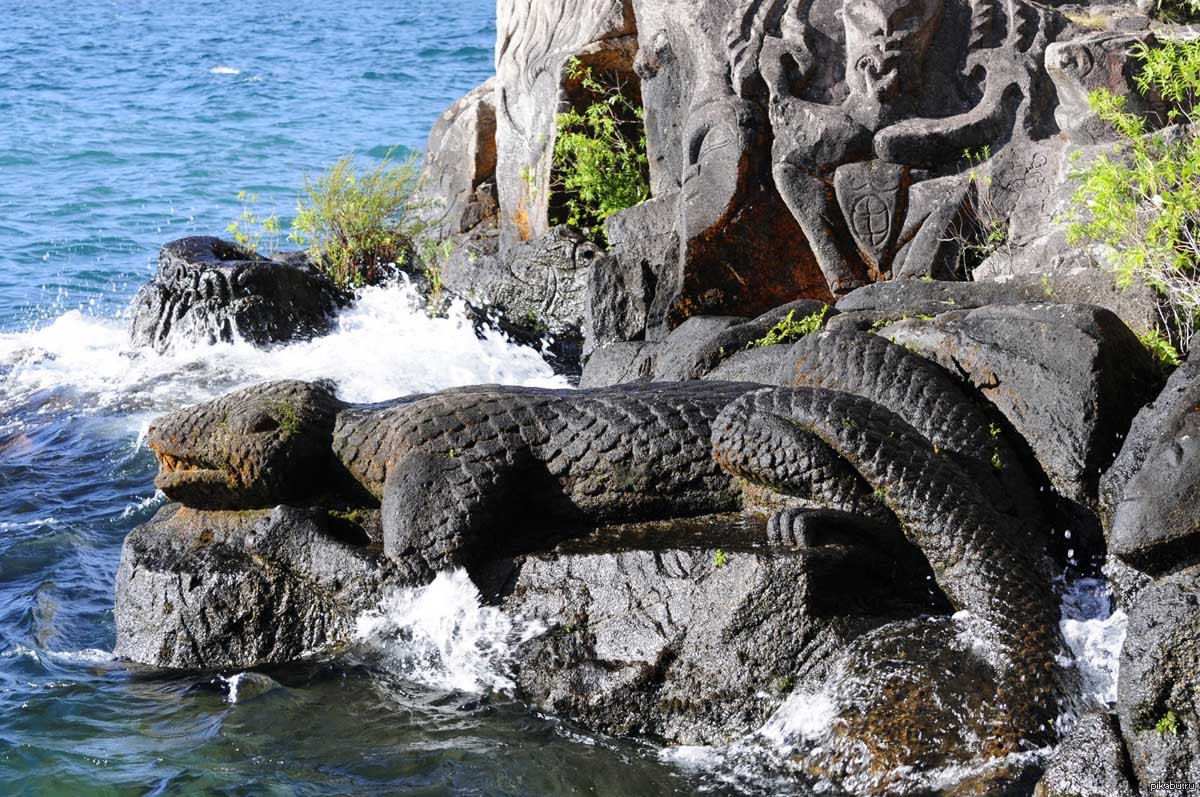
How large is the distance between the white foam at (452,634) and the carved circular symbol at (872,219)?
4159mm

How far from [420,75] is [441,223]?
1597 centimetres

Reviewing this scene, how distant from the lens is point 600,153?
36.9ft

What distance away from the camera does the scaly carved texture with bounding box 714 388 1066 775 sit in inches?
192

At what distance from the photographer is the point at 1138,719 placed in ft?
14.7

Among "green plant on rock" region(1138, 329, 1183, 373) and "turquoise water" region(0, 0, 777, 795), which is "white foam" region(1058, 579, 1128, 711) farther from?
"turquoise water" region(0, 0, 777, 795)

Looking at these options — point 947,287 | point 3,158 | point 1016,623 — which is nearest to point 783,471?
point 1016,623

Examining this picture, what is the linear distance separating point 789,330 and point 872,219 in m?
1.63

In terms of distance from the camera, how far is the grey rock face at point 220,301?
1098 centimetres

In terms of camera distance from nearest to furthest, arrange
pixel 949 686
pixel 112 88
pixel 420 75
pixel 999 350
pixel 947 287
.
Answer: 1. pixel 949 686
2. pixel 999 350
3. pixel 947 287
4. pixel 112 88
5. pixel 420 75

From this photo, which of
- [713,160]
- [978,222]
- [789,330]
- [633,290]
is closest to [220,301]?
[633,290]

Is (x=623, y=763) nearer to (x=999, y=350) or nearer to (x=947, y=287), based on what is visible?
(x=999, y=350)

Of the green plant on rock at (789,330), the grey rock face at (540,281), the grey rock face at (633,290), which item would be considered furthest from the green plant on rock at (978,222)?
the grey rock face at (540,281)

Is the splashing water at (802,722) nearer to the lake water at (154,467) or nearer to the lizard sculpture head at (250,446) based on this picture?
the lake water at (154,467)

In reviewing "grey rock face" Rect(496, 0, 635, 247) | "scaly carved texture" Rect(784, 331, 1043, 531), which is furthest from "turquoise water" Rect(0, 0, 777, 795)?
"scaly carved texture" Rect(784, 331, 1043, 531)
